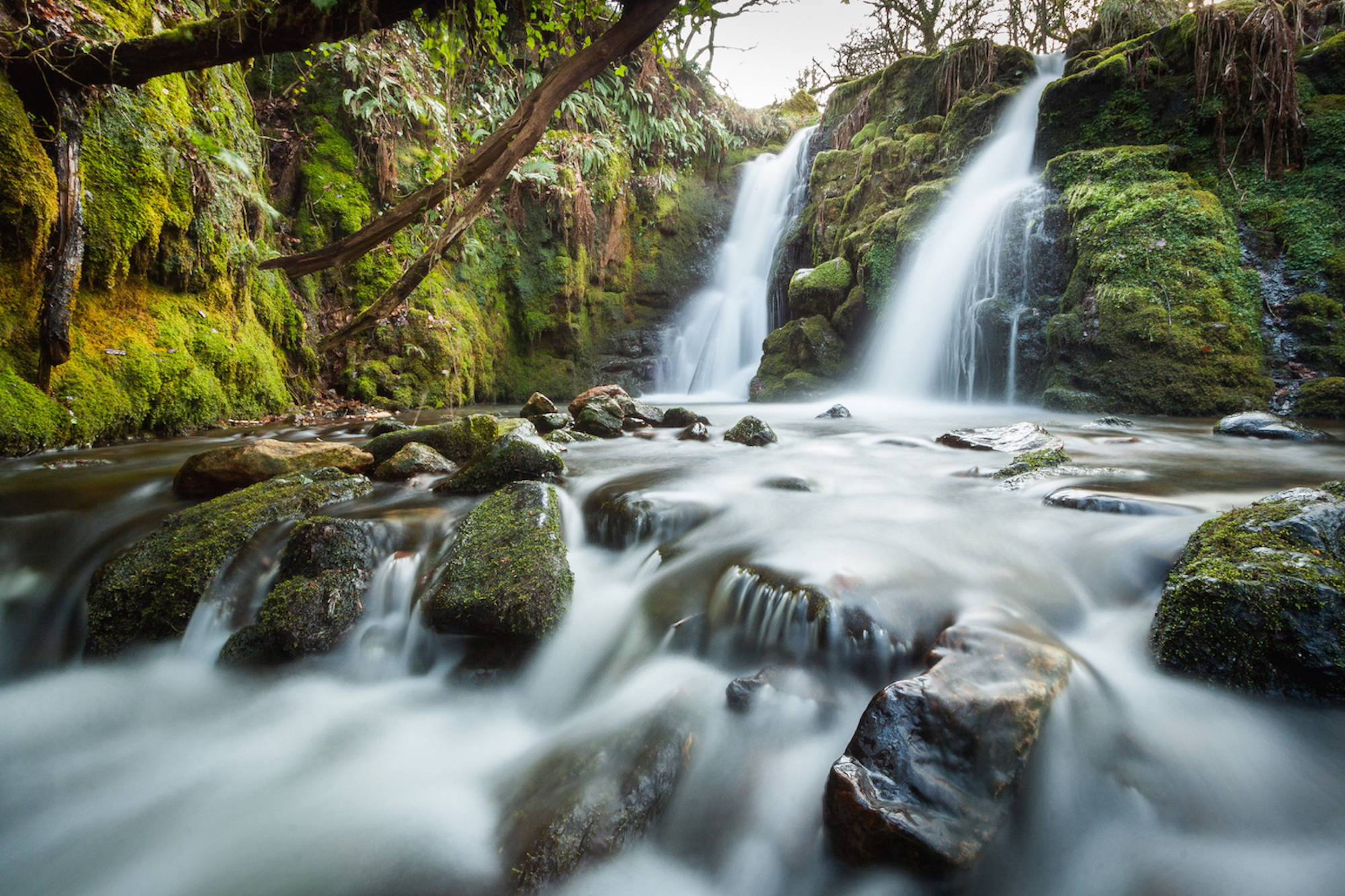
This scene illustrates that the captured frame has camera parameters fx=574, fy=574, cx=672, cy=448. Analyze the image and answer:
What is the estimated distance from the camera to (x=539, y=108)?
3365 millimetres

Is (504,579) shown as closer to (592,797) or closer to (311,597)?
(311,597)

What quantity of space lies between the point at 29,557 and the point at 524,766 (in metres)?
2.75

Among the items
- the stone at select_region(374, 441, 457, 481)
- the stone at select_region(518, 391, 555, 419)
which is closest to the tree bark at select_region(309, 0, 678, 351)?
the stone at select_region(374, 441, 457, 481)

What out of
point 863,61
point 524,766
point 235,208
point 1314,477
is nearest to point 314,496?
point 524,766

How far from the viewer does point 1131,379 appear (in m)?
7.14

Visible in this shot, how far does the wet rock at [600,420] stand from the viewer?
6082mm

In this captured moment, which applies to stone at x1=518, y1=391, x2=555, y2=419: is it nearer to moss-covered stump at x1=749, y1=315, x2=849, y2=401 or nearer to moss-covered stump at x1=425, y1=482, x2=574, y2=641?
moss-covered stump at x1=425, y1=482, x2=574, y2=641

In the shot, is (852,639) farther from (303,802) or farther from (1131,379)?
(1131,379)

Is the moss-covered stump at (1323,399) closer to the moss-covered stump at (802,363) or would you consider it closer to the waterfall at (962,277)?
the waterfall at (962,277)

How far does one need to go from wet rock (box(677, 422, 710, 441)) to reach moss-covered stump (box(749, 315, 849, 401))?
15.3ft

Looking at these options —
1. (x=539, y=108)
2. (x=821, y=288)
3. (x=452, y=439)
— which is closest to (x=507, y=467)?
(x=452, y=439)

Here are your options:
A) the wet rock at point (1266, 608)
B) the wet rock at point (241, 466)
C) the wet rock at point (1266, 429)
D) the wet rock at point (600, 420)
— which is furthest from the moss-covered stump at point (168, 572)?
the wet rock at point (1266, 429)

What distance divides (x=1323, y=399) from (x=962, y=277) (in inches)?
173

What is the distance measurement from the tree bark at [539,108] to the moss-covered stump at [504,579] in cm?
180
